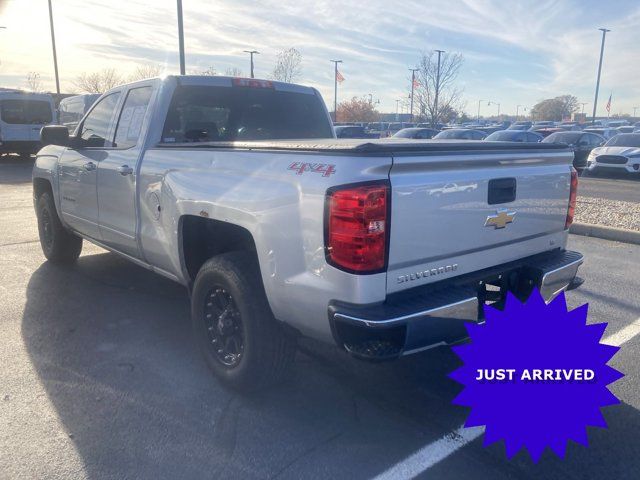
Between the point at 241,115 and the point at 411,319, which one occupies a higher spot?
the point at 241,115

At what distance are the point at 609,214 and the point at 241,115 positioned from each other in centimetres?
720

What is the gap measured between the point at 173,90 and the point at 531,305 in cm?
324

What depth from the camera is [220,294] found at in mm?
3547

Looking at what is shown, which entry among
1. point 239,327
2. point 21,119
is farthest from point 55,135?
point 21,119

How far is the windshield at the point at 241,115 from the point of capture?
454cm

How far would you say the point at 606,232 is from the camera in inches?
322

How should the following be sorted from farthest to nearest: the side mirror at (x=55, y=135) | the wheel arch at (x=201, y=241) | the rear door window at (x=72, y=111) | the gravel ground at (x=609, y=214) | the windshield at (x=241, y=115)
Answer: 1. the rear door window at (x=72, y=111)
2. the gravel ground at (x=609, y=214)
3. the side mirror at (x=55, y=135)
4. the windshield at (x=241, y=115)
5. the wheel arch at (x=201, y=241)

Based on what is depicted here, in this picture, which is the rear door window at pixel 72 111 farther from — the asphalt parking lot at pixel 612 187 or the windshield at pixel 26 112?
the asphalt parking lot at pixel 612 187

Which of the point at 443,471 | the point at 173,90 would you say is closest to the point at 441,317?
the point at 443,471

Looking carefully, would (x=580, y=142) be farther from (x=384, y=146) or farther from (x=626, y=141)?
(x=384, y=146)

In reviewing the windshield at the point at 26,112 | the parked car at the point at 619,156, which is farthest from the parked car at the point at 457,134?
the windshield at the point at 26,112

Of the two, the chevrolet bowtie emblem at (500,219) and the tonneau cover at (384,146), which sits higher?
the tonneau cover at (384,146)

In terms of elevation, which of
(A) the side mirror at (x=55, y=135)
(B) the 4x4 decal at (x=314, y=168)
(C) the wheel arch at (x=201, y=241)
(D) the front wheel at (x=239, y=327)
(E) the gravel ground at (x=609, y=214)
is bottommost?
(E) the gravel ground at (x=609, y=214)

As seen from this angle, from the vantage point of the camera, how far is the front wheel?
3.20 m
